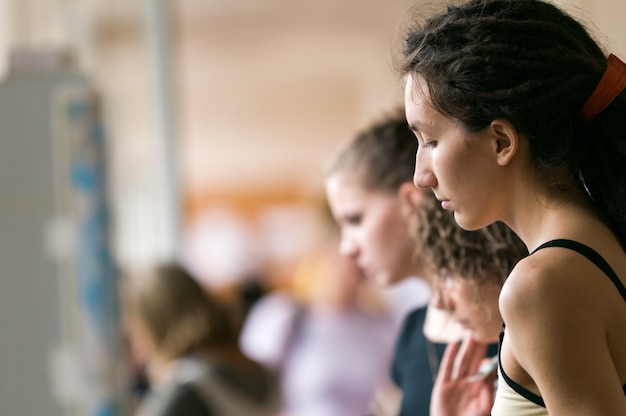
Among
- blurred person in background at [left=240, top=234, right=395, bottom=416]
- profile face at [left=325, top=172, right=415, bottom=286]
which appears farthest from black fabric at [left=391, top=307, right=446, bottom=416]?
blurred person in background at [left=240, top=234, right=395, bottom=416]

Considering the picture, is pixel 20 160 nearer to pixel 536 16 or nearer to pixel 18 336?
pixel 18 336

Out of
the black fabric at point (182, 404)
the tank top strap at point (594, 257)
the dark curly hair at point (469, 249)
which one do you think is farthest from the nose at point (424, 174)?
the black fabric at point (182, 404)

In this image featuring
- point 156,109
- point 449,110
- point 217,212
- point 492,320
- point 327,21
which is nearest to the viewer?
point 449,110

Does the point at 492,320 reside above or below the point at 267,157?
above

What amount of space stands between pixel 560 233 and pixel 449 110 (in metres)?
0.18

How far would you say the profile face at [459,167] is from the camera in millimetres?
1123

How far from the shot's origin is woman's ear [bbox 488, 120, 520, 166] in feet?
3.62

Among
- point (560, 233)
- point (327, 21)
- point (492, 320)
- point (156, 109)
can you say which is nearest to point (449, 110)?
point (560, 233)

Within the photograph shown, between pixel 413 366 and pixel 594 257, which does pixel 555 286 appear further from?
pixel 413 366

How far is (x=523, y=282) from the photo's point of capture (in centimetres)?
103

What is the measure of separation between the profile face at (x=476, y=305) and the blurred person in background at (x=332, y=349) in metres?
2.59

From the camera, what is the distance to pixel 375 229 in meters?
1.81

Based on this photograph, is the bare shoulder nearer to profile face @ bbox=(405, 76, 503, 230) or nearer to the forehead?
profile face @ bbox=(405, 76, 503, 230)

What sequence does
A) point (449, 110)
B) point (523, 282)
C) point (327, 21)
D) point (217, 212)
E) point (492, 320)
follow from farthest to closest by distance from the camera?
point (217, 212) < point (327, 21) < point (492, 320) < point (449, 110) < point (523, 282)
